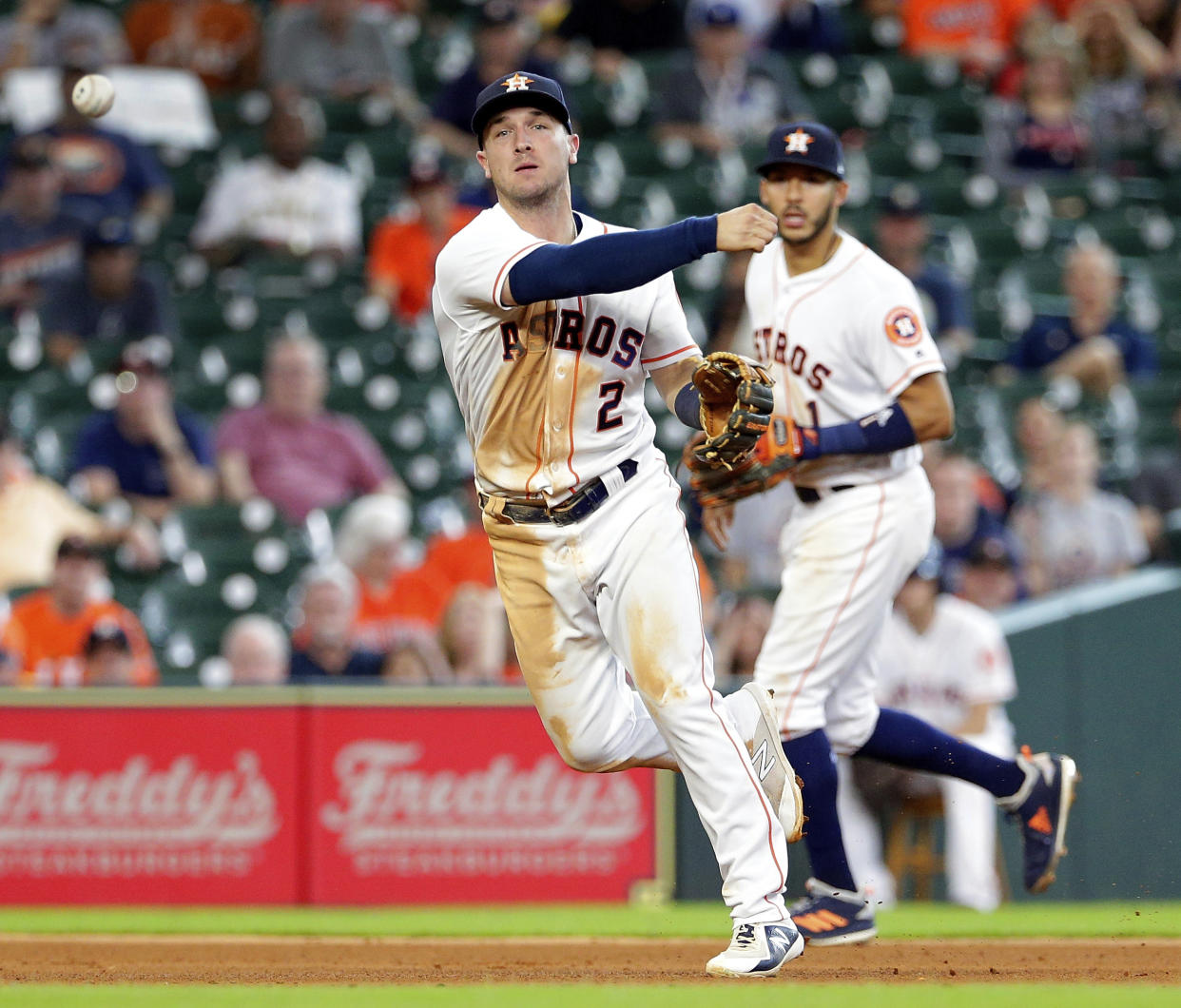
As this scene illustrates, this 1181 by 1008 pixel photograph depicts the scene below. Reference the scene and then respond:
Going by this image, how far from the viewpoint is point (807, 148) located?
16.0 ft

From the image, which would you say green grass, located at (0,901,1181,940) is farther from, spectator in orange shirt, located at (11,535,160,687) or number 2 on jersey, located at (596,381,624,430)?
number 2 on jersey, located at (596,381,624,430)

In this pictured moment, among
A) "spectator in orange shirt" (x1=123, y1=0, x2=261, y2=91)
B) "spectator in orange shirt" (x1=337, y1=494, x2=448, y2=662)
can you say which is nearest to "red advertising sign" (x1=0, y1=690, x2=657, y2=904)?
"spectator in orange shirt" (x1=337, y1=494, x2=448, y2=662)

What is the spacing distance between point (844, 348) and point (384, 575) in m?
3.29

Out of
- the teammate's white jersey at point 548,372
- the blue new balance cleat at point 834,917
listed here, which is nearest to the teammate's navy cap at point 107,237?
the teammate's white jersey at point 548,372

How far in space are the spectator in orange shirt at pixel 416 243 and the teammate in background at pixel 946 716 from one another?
3.49m

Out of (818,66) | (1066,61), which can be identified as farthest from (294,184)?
(1066,61)

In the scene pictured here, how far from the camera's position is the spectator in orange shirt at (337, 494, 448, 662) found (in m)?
7.66

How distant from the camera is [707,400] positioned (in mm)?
4234

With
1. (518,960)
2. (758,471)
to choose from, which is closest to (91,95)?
(758,471)

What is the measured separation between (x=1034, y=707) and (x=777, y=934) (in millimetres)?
3393

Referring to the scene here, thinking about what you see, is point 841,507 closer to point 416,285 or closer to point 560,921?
point 560,921

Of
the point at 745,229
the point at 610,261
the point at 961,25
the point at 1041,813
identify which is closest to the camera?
the point at 745,229

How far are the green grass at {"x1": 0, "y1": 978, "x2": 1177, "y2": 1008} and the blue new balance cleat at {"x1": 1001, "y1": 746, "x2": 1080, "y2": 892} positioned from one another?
870 millimetres

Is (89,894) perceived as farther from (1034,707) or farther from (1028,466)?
(1028,466)
